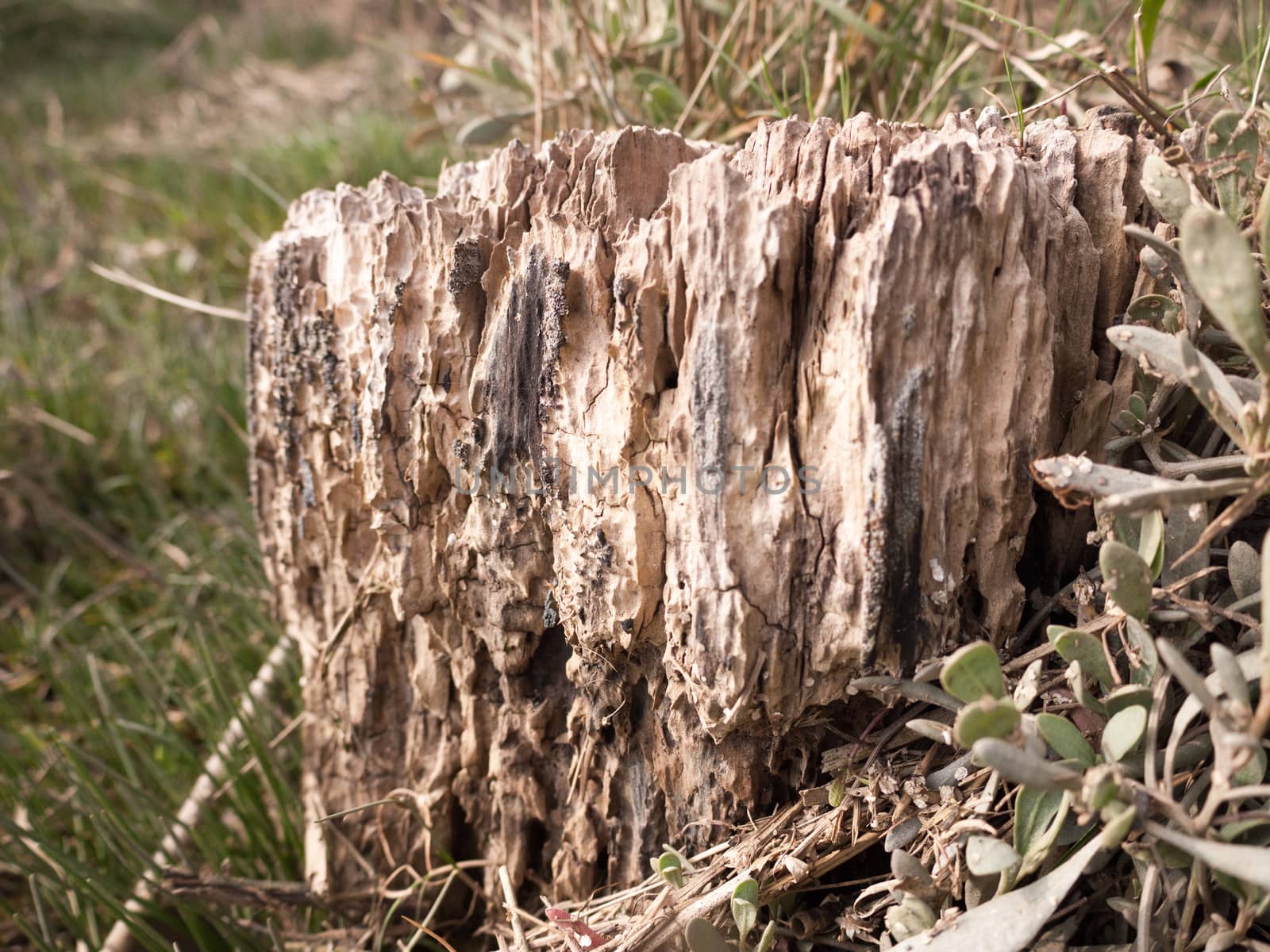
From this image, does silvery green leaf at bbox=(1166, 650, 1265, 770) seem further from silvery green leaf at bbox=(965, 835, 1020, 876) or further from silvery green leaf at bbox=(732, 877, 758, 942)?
silvery green leaf at bbox=(732, 877, 758, 942)

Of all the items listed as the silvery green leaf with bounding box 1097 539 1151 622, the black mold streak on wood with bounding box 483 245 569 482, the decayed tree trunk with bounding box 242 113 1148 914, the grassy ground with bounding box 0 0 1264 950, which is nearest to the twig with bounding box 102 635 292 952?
the grassy ground with bounding box 0 0 1264 950

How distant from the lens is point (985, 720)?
742 mm

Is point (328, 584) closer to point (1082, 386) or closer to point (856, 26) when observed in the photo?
point (1082, 386)

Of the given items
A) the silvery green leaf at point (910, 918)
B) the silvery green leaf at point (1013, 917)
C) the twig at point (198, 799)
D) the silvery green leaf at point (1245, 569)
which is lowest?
the twig at point (198, 799)

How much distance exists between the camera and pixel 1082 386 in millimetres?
970

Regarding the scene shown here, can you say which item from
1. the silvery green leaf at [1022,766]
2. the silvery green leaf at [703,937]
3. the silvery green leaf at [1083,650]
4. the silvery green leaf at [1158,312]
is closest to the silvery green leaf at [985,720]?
the silvery green leaf at [1022,766]

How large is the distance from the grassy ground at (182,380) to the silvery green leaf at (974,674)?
778mm

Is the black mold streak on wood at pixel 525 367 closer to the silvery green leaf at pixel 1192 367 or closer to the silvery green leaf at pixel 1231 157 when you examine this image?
the silvery green leaf at pixel 1192 367

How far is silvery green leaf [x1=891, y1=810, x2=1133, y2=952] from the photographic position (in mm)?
793

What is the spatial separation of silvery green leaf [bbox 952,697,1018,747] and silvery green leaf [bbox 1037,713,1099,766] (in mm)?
69

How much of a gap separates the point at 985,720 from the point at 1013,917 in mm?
202

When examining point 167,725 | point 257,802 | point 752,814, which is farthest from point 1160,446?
point 167,725

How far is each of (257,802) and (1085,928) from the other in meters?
1.21

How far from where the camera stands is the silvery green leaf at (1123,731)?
0.78 m
